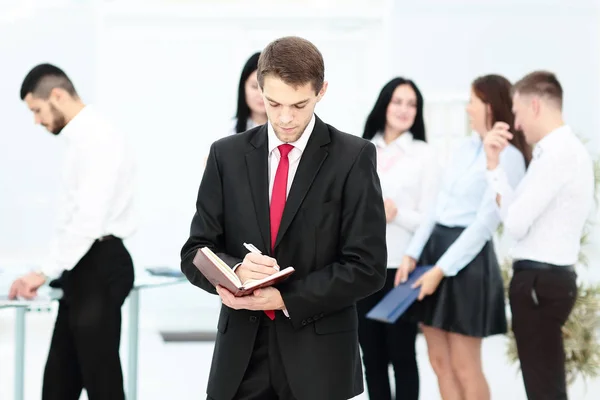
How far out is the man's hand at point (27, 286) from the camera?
3150mm

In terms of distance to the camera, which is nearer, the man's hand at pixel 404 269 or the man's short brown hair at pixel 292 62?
the man's short brown hair at pixel 292 62

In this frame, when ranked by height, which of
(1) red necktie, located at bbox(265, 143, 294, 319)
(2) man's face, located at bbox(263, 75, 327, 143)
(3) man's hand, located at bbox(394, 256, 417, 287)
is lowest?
(3) man's hand, located at bbox(394, 256, 417, 287)

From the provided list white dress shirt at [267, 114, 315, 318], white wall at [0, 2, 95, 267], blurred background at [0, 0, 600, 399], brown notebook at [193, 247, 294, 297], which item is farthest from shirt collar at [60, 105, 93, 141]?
white wall at [0, 2, 95, 267]

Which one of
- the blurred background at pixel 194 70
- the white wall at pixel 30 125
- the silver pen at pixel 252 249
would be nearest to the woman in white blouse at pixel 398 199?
the silver pen at pixel 252 249

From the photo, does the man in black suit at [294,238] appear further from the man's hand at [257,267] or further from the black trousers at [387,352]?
the black trousers at [387,352]

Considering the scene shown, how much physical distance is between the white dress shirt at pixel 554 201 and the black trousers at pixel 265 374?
149 centimetres

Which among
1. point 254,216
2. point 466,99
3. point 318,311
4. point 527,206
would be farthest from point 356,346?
point 466,99

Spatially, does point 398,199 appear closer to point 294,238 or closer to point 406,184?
point 406,184

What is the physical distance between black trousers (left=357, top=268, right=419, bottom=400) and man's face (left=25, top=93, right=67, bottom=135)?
4.55 ft

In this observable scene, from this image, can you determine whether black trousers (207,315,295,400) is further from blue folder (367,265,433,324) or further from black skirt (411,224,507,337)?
black skirt (411,224,507,337)

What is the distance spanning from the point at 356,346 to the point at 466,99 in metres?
4.77

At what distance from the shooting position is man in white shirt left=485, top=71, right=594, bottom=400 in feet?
10.3

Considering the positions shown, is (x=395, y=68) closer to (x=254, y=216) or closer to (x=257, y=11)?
(x=257, y=11)

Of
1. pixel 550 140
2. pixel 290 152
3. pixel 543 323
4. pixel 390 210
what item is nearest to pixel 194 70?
pixel 390 210
